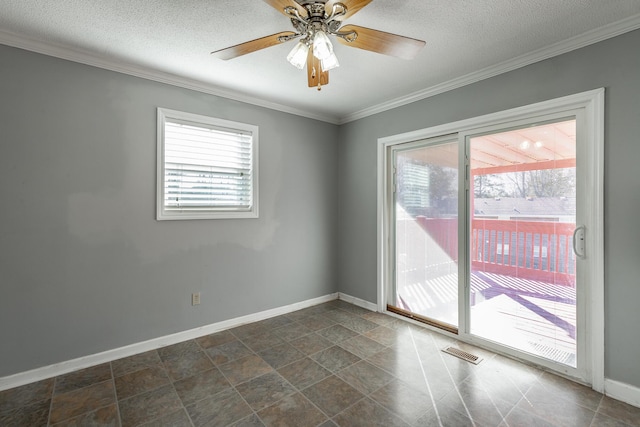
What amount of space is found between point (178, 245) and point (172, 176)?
2.25ft

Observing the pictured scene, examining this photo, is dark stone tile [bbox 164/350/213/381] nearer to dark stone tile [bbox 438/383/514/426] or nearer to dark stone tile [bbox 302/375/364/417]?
dark stone tile [bbox 302/375/364/417]

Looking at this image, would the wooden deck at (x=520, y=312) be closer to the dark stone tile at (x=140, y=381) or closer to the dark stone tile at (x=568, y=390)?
the dark stone tile at (x=568, y=390)

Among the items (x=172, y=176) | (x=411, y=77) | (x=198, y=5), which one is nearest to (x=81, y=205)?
(x=172, y=176)

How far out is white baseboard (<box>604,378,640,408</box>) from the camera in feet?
6.48

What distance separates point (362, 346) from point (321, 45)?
254cm

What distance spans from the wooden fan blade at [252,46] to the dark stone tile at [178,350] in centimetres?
251

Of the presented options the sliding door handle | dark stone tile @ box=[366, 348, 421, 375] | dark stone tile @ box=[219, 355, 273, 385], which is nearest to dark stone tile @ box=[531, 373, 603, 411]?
dark stone tile @ box=[366, 348, 421, 375]

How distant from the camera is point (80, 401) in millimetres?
2033

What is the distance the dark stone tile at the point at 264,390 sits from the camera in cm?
204

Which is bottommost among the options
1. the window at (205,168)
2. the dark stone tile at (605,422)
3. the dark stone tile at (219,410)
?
the dark stone tile at (219,410)

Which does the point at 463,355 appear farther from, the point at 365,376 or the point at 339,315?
the point at 339,315

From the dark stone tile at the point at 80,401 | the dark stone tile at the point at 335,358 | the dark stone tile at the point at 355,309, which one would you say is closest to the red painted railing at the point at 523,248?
the dark stone tile at the point at 355,309

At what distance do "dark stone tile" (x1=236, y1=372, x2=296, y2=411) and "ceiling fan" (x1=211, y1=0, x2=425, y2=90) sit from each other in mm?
2245

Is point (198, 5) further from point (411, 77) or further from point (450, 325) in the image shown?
point (450, 325)
